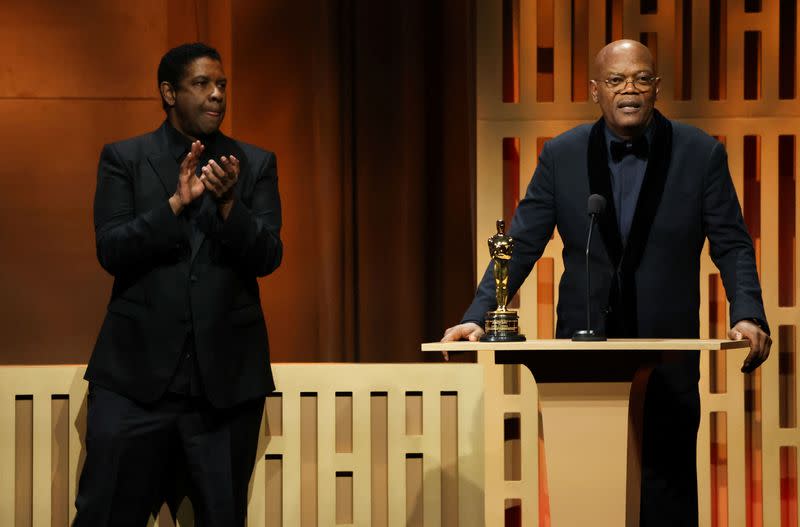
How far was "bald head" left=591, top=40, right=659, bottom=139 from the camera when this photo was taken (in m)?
2.86

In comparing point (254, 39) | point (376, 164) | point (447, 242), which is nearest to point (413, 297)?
point (447, 242)

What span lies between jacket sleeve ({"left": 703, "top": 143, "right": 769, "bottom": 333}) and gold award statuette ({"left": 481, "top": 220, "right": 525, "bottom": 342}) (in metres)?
0.54

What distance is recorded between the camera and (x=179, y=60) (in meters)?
3.00

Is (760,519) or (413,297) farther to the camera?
(413,297)

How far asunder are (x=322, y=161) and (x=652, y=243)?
7.46ft

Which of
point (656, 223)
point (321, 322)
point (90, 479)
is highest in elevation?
point (656, 223)

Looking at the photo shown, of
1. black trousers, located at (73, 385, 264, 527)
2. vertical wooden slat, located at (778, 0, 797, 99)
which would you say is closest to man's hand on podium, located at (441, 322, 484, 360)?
black trousers, located at (73, 385, 264, 527)

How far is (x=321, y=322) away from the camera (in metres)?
4.90

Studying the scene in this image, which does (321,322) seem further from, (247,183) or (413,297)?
(247,183)

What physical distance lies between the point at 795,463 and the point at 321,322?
6.21 feet

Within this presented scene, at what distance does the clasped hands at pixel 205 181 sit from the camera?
2.79 m

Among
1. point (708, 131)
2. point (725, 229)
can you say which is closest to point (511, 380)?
point (708, 131)

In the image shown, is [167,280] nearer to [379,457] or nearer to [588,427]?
[379,457]

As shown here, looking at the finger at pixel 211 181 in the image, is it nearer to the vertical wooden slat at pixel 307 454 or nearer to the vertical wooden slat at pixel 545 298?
the vertical wooden slat at pixel 307 454
